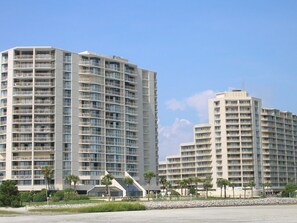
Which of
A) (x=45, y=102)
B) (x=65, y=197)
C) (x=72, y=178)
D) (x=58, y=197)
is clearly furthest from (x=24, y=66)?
(x=65, y=197)

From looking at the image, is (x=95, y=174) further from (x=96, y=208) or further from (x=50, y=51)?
(x=96, y=208)

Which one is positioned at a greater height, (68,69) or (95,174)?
(68,69)

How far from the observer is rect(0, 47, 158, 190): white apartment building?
146 meters

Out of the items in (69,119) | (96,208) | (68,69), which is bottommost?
(96,208)

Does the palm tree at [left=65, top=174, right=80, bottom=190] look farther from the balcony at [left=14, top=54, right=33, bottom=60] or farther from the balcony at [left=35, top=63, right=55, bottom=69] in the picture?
the balcony at [left=14, top=54, right=33, bottom=60]

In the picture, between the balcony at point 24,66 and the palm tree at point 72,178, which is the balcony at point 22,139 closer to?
the palm tree at point 72,178

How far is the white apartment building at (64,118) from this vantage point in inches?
5758

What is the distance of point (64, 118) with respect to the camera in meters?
151

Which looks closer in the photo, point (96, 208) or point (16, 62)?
point (96, 208)

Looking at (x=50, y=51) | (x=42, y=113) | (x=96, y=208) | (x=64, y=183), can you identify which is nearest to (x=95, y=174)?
(x=64, y=183)

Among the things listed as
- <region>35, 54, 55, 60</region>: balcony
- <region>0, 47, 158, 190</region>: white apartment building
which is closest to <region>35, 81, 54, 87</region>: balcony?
<region>0, 47, 158, 190</region>: white apartment building

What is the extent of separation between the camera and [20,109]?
14850 centimetres

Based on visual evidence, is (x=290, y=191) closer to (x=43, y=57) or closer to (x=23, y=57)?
(x=43, y=57)

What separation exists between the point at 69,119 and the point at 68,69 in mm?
14139
